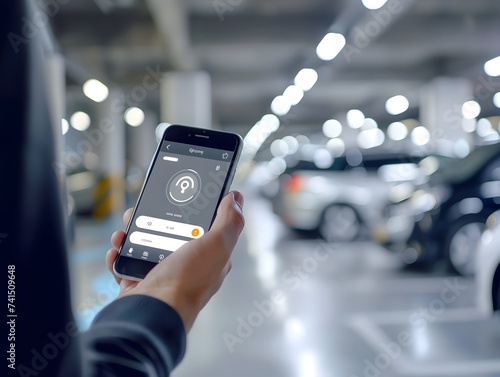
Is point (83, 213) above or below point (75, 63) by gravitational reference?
below

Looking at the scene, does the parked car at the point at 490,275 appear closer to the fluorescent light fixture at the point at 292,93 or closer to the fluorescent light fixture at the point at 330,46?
the fluorescent light fixture at the point at 330,46

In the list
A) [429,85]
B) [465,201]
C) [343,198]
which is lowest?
[465,201]

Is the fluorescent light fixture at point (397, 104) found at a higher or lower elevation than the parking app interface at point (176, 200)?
higher

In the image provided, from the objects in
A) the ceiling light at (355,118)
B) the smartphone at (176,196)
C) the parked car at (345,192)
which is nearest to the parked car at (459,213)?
the parked car at (345,192)

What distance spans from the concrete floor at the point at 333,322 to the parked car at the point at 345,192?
1548 millimetres

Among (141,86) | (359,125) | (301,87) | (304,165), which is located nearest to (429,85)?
(301,87)

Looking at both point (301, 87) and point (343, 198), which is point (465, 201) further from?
point (301, 87)

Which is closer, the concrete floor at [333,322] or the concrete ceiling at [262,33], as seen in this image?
the concrete floor at [333,322]

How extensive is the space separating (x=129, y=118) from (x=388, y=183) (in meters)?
18.8

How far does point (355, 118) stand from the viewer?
3441 centimetres

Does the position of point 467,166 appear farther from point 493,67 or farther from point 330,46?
point 493,67

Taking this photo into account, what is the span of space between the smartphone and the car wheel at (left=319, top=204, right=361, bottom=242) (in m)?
7.70

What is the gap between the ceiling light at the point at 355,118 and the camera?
32031 millimetres

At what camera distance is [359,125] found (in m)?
37.3
